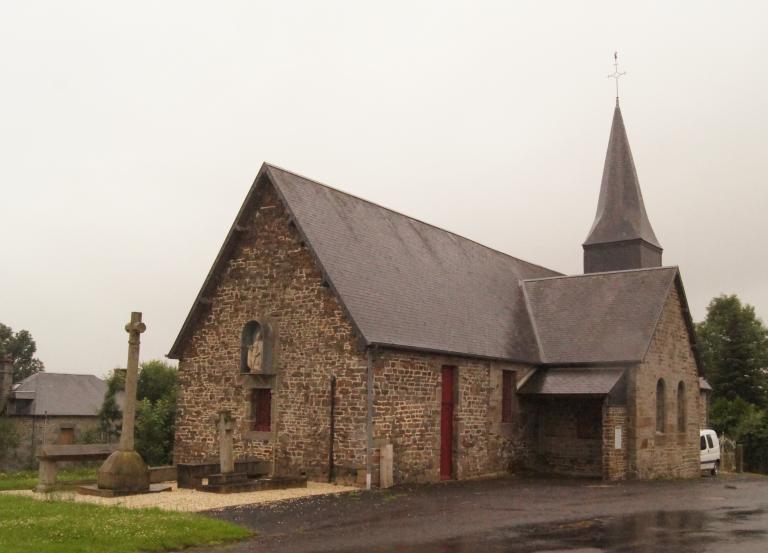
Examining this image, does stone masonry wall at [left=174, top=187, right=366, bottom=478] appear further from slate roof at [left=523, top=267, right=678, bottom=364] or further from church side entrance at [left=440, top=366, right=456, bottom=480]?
slate roof at [left=523, top=267, right=678, bottom=364]

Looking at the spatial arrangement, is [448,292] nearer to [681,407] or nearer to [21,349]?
[681,407]

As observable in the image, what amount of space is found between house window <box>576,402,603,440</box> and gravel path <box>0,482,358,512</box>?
30.0ft

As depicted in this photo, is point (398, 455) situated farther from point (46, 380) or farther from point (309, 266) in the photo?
point (46, 380)

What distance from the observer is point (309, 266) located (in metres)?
19.6

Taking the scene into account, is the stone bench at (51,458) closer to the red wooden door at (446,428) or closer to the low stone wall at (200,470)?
the low stone wall at (200,470)

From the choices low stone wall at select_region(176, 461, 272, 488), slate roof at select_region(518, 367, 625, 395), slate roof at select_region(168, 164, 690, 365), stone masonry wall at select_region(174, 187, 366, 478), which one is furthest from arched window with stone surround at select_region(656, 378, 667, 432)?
low stone wall at select_region(176, 461, 272, 488)

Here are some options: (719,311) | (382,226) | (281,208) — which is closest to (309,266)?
(281,208)

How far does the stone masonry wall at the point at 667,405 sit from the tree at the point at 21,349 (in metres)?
65.9

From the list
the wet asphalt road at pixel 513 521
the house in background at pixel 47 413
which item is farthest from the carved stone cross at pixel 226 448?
the house in background at pixel 47 413

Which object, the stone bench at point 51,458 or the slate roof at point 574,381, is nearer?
the stone bench at point 51,458

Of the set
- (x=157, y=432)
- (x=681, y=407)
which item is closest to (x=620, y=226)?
(x=681, y=407)

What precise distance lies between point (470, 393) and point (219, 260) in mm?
7642

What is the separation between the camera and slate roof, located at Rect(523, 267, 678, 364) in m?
23.7

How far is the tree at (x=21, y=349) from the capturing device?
7606 centimetres
